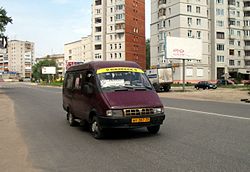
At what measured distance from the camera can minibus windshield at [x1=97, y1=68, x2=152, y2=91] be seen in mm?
8336

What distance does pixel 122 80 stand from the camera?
28.1ft

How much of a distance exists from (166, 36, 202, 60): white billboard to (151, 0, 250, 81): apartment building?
21.6m

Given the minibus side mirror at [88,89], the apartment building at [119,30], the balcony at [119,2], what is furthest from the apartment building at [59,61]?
the minibus side mirror at [88,89]

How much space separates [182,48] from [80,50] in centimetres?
8067

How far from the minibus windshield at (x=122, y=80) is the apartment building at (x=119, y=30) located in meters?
82.8

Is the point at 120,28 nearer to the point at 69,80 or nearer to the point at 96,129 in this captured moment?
the point at 69,80

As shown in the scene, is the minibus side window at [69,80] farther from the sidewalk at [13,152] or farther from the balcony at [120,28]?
the balcony at [120,28]

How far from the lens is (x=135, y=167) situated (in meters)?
5.51

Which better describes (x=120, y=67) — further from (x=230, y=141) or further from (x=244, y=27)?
(x=244, y=27)

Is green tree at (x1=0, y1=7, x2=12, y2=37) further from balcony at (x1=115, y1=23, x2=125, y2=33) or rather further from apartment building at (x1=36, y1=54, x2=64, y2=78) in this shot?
apartment building at (x1=36, y1=54, x2=64, y2=78)

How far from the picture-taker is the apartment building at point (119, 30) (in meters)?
91.2

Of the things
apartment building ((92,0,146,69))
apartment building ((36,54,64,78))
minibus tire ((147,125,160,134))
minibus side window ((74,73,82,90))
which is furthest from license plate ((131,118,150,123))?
apartment building ((36,54,64,78))

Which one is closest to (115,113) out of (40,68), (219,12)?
(219,12)

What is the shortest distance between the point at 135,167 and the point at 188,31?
2498 inches
